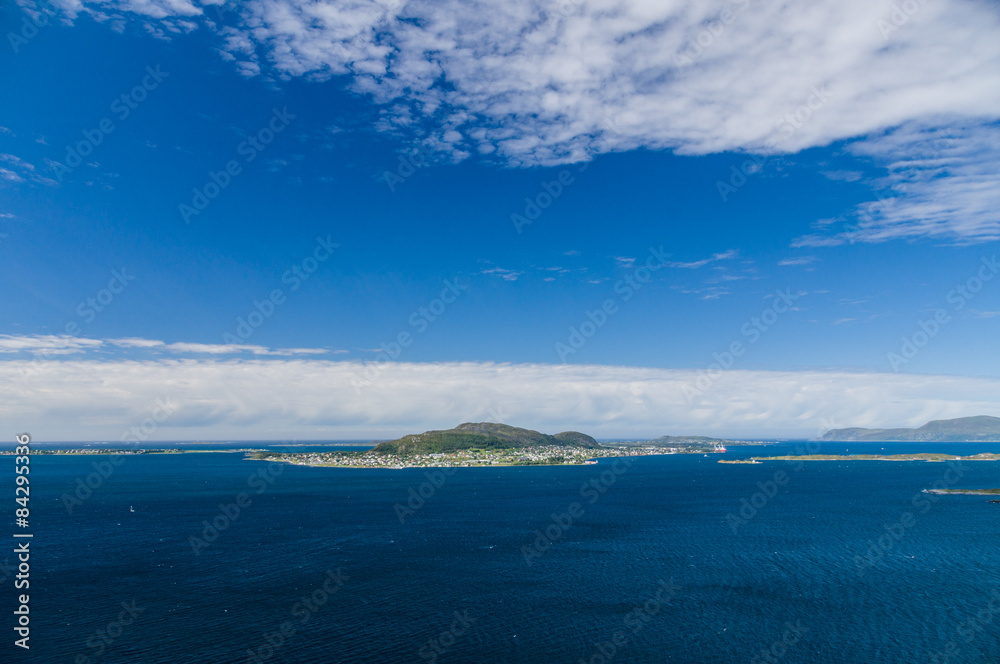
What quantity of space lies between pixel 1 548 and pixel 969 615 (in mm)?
134597

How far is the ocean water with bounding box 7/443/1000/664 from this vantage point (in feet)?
164

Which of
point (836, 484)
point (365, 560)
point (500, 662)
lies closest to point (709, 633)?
point (500, 662)

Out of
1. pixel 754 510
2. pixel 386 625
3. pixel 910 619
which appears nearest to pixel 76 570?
pixel 386 625

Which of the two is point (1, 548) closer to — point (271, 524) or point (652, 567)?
point (271, 524)

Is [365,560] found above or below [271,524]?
below

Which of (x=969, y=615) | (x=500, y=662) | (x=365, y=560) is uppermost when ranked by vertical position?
(x=365, y=560)

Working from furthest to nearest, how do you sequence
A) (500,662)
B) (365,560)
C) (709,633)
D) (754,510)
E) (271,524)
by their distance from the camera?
(754,510), (271,524), (365,560), (709,633), (500,662)

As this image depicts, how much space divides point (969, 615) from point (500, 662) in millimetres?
52922

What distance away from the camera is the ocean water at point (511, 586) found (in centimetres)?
5000

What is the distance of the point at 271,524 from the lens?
359 ft

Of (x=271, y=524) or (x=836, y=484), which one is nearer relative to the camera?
(x=271, y=524)

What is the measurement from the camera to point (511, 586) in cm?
6869

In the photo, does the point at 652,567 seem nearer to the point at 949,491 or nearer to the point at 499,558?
the point at 499,558

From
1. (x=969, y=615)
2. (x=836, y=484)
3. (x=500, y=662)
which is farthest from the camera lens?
(x=836, y=484)
